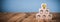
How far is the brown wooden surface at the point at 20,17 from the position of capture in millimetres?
1388

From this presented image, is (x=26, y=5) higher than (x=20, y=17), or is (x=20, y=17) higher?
(x=26, y=5)

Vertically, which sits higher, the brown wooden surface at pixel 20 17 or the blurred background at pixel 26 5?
the blurred background at pixel 26 5

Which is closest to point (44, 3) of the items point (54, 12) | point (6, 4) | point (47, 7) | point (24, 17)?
point (47, 7)

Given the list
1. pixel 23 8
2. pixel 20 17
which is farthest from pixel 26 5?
pixel 20 17

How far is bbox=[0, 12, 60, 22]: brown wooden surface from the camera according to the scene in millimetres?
1388

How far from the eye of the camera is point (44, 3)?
4.77ft

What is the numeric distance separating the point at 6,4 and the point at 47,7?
0.59m

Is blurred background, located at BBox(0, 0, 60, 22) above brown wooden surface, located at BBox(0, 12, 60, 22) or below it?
above

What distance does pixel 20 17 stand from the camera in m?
1.45

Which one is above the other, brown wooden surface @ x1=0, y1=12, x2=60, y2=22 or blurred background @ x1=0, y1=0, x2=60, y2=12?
blurred background @ x1=0, y1=0, x2=60, y2=12

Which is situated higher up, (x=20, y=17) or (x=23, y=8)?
(x=23, y=8)

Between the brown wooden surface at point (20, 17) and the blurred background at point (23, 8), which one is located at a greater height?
the blurred background at point (23, 8)

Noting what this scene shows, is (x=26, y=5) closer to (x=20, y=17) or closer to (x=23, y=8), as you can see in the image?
(x=23, y=8)

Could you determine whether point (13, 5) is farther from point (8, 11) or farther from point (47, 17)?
point (47, 17)
